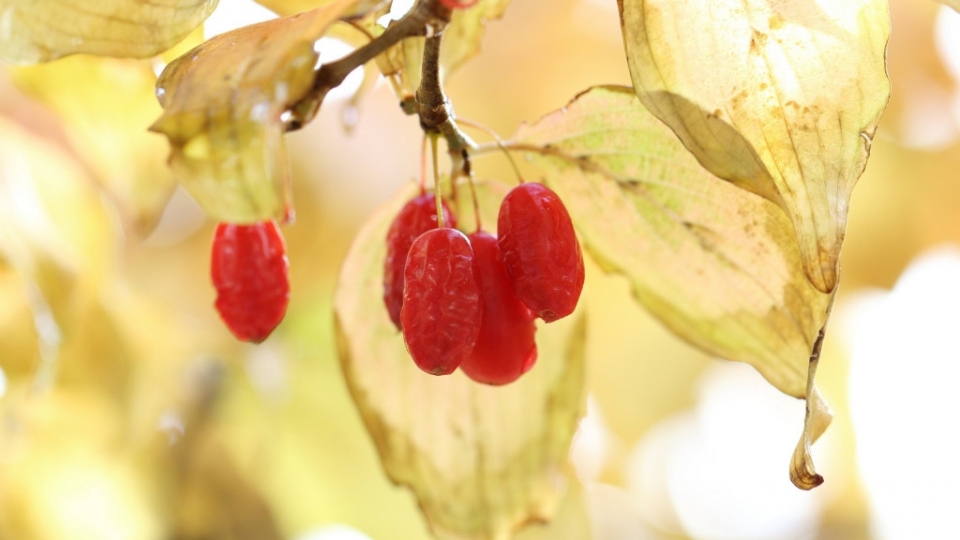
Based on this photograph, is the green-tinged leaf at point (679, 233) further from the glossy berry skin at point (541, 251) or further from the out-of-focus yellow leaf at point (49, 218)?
the out-of-focus yellow leaf at point (49, 218)

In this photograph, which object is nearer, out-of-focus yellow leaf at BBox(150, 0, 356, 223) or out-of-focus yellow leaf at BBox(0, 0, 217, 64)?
out-of-focus yellow leaf at BBox(150, 0, 356, 223)

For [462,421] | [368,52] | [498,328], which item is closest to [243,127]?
[368,52]

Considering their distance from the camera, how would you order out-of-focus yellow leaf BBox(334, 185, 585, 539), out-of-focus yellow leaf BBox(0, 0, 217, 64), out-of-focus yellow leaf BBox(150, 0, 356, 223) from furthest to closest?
out-of-focus yellow leaf BBox(334, 185, 585, 539)
out-of-focus yellow leaf BBox(0, 0, 217, 64)
out-of-focus yellow leaf BBox(150, 0, 356, 223)

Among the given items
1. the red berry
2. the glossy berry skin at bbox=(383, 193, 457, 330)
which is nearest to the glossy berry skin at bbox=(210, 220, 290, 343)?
the glossy berry skin at bbox=(383, 193, 457, 330)

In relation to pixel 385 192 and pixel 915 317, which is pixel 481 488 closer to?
pixel 385 192

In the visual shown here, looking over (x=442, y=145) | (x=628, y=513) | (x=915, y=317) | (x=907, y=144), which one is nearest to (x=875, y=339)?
(x=915, y=317)

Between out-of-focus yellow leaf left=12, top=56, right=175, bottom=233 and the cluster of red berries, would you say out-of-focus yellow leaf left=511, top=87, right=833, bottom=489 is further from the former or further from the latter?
out-of-focus yellow leaf left=12, top=56, right=175, bottom=233
